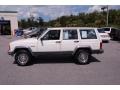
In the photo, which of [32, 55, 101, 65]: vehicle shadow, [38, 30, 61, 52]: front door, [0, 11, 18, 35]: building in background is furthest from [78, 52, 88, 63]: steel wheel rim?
[0, 11, 18, 35]: building in background

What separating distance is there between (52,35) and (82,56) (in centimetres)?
175

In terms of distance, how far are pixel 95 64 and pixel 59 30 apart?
2366 mm

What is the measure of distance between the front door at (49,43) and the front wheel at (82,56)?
3.40 ft

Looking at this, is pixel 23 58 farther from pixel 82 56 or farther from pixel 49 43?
pixel 82 56

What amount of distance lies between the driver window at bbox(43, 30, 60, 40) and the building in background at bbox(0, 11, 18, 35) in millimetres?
36364

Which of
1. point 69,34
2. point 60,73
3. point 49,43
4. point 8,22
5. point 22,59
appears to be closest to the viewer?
point 60,73

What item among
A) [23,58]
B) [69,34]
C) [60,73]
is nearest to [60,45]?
[69,34]

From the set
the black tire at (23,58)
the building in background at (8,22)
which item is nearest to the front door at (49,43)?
the black tire at (23,58)

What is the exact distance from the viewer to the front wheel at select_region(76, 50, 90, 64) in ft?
33.6

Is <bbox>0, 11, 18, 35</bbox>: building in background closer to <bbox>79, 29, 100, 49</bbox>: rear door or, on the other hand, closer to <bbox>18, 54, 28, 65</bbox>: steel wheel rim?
<bbox>18, 54, 28, 65</bbox>: steel wheel rim

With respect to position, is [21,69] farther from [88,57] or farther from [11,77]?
[88,57]

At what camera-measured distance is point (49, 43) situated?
1002 centimetres

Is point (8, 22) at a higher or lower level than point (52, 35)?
higher

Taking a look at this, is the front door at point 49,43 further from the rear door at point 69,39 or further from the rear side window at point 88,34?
the rear side window at point 88,34
